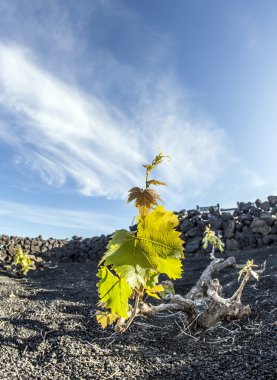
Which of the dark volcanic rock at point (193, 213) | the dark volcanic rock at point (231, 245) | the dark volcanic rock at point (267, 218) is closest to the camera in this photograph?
the dark volcanic rock at point (267, 218)

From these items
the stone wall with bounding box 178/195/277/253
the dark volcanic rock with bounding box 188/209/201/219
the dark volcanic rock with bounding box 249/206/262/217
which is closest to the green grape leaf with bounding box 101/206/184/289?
the stone wall with bounding box 178/195/277/253

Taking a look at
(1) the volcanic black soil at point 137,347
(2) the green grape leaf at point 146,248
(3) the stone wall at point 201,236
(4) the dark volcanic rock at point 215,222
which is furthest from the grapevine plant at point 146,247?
(4) the dark volcanic rock at point 215,222

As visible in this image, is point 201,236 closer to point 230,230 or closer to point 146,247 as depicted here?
point 230,230

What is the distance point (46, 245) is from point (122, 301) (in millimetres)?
11760

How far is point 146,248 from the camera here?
1.85 meters

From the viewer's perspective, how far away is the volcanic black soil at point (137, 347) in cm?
224

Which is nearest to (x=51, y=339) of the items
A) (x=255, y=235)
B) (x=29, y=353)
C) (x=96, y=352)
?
(x=29, y=353)

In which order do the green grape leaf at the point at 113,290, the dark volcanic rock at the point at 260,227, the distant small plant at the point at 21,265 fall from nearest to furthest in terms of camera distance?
the green grape leaf at the point at 113,290 < the distant small plant at the point at 21,265 < the dark volcanic rock at the point at 260,227

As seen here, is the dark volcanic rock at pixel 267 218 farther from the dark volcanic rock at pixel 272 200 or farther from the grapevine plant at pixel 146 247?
the grapevine plant at pixel 146 247

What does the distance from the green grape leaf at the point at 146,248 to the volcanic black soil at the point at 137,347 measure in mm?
828

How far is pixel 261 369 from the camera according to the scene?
217cm

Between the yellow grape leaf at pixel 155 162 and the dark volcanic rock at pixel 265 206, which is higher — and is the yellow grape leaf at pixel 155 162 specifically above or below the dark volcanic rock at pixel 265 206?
below

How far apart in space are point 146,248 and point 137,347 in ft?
3.81

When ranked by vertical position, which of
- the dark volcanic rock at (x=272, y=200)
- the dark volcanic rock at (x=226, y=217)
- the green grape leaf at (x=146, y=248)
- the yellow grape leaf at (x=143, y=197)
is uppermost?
→ the dark volcanic rock at (x=272, y=200)
